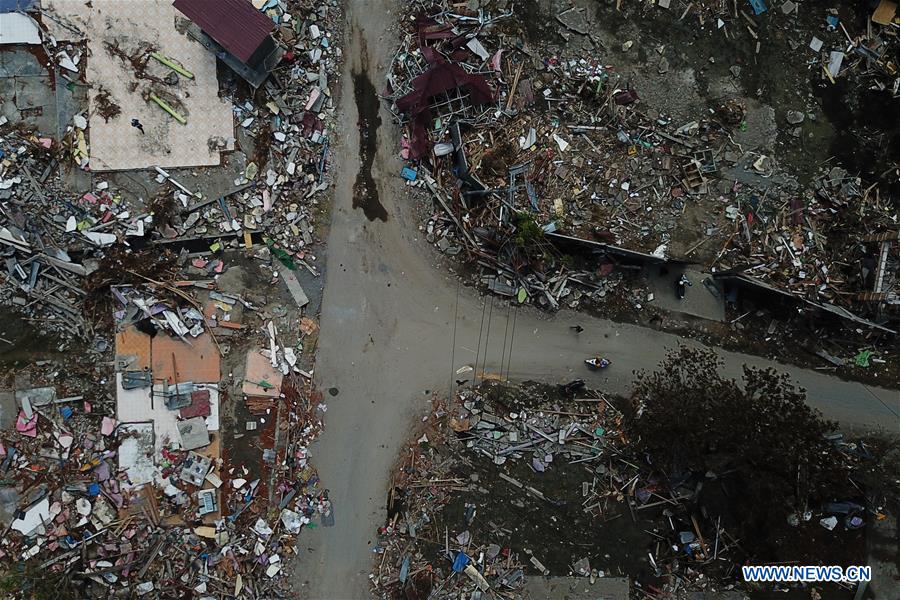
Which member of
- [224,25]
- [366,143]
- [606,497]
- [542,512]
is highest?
[224,25]

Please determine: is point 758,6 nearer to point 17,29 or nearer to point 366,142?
point 366,142

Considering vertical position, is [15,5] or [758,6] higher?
[758,6]

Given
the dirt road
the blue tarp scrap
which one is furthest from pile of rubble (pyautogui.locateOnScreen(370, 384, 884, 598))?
the blue tarp scrap

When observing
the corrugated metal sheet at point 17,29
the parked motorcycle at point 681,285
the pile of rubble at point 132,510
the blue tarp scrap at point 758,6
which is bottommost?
the pile of rubble at point 132,510

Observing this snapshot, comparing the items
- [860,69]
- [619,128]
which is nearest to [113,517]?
[619,128]

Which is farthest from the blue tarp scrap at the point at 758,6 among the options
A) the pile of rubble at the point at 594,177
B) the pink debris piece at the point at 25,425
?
the pink debris piece at the point at 25,425

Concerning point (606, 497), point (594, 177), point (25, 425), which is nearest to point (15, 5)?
point (25, 425)

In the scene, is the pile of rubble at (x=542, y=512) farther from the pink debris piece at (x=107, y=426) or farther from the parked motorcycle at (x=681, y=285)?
the pink debris piece at (x=107, y=426)

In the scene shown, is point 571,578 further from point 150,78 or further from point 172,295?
point 150,78
